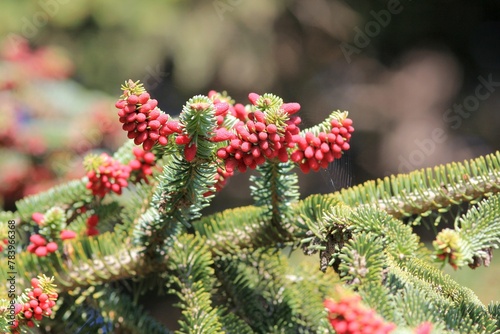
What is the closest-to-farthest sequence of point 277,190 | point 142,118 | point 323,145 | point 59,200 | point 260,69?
point 142,118, point 323,145, point 277,190, point 59,200, point 260,69

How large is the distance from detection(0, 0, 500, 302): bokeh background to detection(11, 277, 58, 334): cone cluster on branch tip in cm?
116

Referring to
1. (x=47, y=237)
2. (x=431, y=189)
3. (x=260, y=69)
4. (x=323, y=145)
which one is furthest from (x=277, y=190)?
(x=260, y=69)

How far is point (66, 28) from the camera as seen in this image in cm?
339

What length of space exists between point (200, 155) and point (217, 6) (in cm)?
304

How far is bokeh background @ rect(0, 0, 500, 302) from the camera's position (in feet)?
7.06

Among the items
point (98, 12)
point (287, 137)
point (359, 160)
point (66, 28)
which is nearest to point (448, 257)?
point (287, 137)

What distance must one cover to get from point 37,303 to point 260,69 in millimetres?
3423

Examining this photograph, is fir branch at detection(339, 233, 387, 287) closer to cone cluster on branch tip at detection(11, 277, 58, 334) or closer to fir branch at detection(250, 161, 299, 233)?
fir branch at detection(250, 161, 299, 233)

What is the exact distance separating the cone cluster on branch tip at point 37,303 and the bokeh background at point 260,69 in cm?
116

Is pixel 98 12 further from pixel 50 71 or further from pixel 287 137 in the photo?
pixel 287 137

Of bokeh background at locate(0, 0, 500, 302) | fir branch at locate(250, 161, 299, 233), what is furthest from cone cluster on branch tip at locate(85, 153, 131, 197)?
bokeh background at locate(0, 0, 500, 302)

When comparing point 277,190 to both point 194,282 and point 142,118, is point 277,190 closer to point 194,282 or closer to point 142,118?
point 194,282

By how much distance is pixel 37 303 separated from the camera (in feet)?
2.63

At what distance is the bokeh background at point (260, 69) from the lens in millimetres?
2150
